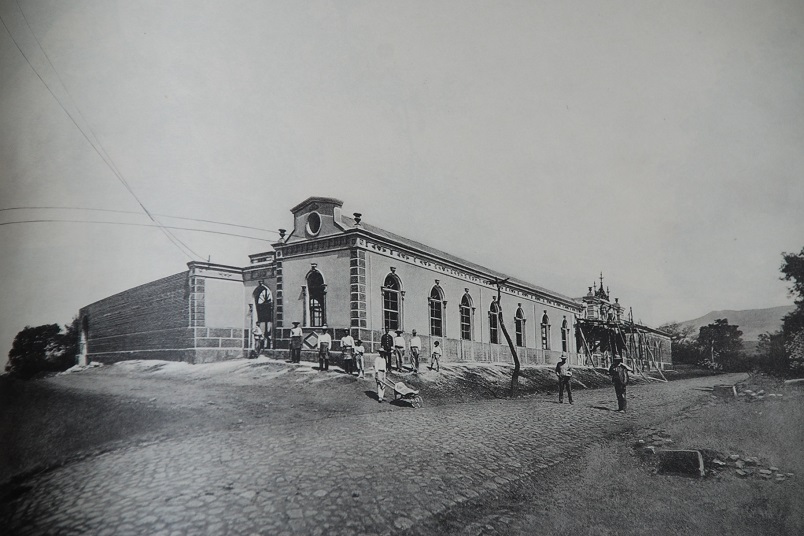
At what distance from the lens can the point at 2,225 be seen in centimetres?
281

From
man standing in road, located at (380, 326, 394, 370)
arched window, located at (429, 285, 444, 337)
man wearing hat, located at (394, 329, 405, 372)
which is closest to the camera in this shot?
man standing in road, located at (380, 326, 394, 370)

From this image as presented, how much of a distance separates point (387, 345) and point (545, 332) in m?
2.42

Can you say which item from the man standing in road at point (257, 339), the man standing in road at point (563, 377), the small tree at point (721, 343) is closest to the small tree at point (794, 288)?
the small tree at point (721, 343)

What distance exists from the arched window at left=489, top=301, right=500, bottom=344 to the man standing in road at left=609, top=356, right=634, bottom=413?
1.78 meters

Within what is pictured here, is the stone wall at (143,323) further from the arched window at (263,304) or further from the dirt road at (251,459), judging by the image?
the arched window at (263,304)

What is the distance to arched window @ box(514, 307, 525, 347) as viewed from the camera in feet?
17.9

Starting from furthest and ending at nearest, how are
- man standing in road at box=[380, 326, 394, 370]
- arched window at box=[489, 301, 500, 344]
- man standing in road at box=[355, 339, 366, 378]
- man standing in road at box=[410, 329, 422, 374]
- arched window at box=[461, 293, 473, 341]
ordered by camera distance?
arched window at box=[489, 301, 500, 344] < arched window at box=[461, 293, 473, 341] < man standing in road at box=[410, 329, 422, 374] < man standing in road at box=[380, 326, 394, 370] < man standing in road at box=[355, 339, 366, 378]

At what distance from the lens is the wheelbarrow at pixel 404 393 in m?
3.23

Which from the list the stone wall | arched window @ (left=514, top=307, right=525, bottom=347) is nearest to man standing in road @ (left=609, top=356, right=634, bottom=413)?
arched window @ (left=514, top=307, right=525, bottom=347)

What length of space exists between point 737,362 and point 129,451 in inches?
161

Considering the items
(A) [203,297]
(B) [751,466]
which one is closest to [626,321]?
(B) [751,466]

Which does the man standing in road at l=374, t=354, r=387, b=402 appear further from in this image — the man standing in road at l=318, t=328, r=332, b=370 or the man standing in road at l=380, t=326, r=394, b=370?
the man standing in road at l=318, t=328, r=332, b=370

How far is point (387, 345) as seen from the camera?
10.5ft

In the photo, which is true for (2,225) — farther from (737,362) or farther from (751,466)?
(737,362)
